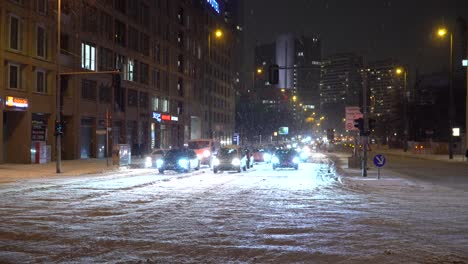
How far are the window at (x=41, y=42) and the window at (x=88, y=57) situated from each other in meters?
6.28

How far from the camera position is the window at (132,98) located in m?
61.5

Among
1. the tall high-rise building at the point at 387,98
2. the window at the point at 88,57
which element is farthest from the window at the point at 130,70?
the tall high-rise building at the point at 387,98

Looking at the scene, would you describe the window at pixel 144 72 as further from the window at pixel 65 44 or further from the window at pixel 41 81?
the window at pixel 41 81

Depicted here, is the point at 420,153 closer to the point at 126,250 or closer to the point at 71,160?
the point at 71,160

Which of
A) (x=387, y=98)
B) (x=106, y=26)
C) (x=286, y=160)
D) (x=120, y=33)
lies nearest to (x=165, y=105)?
(x=120, y=33)

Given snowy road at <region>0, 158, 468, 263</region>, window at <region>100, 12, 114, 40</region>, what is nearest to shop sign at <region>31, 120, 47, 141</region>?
window at <region>100, 12, 114, 40</region>

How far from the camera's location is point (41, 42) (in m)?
43.2

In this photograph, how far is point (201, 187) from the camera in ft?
74.1

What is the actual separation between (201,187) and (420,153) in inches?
2178

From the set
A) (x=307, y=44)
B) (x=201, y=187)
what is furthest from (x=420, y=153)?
(x=307, y=44)

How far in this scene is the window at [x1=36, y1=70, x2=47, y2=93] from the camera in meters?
43.2

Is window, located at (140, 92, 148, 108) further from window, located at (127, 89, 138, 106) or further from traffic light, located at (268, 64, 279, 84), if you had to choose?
traffic light, located at (268, 64, 279, 84)

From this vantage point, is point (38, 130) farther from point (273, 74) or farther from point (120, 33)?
point (273, 74)

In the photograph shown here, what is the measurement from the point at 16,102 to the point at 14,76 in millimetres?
2204
